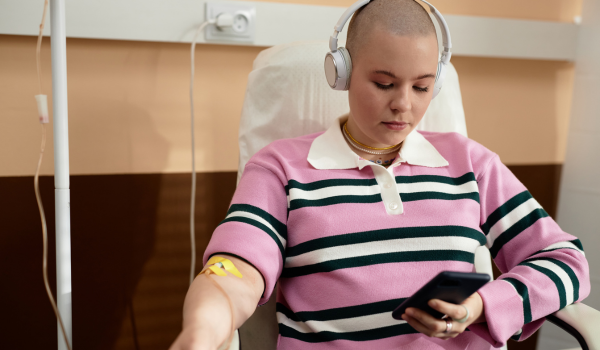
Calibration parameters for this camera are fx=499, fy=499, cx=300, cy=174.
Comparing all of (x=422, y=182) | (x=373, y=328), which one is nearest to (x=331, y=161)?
(x=422, y=182)

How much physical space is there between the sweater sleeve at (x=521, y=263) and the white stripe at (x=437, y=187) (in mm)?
47

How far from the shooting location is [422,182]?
0.99 metres

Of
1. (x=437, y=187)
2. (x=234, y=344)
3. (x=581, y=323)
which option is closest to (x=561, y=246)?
(x=581, y=323)

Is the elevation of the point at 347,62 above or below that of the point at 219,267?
above

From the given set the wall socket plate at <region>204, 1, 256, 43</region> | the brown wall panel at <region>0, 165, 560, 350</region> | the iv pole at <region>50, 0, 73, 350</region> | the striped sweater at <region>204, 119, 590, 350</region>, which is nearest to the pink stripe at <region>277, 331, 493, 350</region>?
the striped sweater at <region>204, 119, 590, 350</region>

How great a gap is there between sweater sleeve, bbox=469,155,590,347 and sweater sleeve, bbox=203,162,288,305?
1.20ft

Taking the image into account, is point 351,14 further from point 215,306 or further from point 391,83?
point 215,306

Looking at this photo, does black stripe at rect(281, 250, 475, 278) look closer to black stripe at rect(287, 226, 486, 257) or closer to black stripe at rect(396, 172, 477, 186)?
black stripe at rect(287, 226, 486, 257)

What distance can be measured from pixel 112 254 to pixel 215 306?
0.85m

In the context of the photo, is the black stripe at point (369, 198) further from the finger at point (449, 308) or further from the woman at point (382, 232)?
the finger at point (449, 308)

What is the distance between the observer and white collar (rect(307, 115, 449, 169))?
0.99 metres

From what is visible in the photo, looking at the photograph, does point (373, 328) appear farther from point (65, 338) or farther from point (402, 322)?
point (65, 338)

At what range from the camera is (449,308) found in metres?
0.76

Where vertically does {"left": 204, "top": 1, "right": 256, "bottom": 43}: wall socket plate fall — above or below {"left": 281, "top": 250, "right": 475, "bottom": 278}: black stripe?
above
